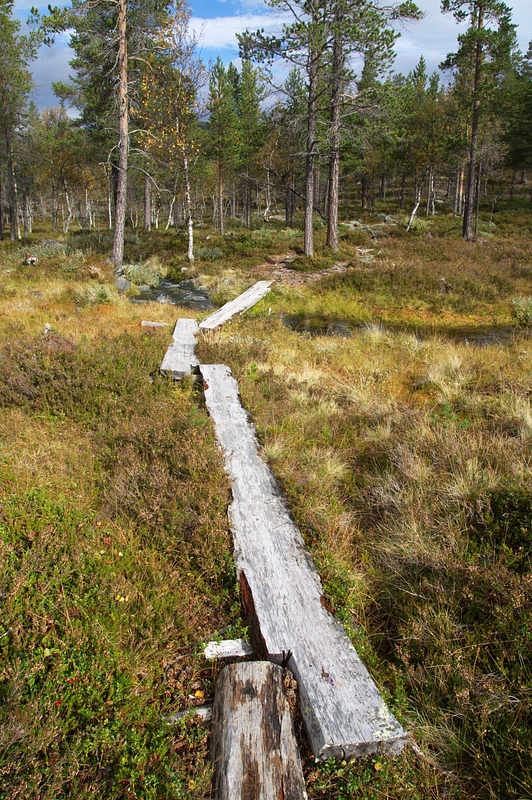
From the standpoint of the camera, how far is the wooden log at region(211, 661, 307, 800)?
2105 millimetres

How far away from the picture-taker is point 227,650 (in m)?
2.87

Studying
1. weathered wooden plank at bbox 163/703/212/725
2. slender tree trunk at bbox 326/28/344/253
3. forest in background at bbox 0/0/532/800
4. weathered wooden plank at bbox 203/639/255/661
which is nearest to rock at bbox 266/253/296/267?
slender tree trunk at bbox 326/28/344/253

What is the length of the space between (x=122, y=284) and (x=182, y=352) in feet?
32.0

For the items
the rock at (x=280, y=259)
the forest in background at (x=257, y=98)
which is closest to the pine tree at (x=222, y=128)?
the forest in background at (x=257, y=98)

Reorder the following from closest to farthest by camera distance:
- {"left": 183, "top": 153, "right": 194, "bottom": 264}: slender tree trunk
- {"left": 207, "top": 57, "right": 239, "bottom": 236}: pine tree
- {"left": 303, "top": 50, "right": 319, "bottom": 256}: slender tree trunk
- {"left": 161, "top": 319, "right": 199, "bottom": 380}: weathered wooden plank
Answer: {"left": 161, "top": 319, "right": 199, "bottom": 380}: weathered wooden plank
{"left": 303, "top": 50, "right": 319, "bottom": 256}: slender tree trunk
{"left": 183, "top": 153, "right": 194, "bottom": 264}: slender tree trunk
{"left": 207, "top": 57, "right": 239, "bottom": 236}: pine tree

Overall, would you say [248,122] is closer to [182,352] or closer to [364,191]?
[364,191]

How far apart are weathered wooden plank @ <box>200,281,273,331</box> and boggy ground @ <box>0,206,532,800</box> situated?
297 cm

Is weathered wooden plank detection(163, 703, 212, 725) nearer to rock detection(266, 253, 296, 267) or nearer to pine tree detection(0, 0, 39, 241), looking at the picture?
rock detection(266, 253, 296, 267)

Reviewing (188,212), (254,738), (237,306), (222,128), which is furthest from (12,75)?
(254,738)

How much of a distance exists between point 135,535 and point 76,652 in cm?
123

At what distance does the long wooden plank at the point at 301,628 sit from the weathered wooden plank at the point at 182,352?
3.04 meters

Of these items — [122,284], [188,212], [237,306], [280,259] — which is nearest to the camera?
[237,306]

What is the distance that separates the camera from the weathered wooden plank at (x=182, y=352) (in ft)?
24.2

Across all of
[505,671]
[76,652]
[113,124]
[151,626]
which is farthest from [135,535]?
[113,124]
